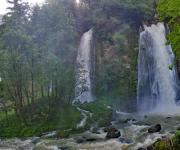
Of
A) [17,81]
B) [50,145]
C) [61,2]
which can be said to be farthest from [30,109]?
[61,2]

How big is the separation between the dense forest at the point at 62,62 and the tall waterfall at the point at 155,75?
1.03m

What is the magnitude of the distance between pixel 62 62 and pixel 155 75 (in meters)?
13.8

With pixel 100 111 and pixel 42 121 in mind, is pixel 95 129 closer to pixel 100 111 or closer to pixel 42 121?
pixel 42 121

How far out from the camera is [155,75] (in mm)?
49250

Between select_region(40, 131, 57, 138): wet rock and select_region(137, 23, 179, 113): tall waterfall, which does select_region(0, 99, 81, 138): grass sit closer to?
select_region(40, 131, 57, 138): wet rock

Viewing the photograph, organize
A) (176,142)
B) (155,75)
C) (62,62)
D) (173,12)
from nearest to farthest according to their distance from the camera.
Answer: (173,12) < (176,142) < (62,62) < (155,75)

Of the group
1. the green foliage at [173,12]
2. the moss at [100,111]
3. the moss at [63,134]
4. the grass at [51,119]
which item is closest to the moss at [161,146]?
the green foliage at [173,12]

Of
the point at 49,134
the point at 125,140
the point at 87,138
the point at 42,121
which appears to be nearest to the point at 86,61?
the point at 42,121

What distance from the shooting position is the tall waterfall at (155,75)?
4762cm

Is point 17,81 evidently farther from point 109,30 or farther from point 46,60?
point 109,30

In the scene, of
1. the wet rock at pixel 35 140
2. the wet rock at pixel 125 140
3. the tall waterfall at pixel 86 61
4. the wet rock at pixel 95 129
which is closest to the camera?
the wet rock at pixel 125 140

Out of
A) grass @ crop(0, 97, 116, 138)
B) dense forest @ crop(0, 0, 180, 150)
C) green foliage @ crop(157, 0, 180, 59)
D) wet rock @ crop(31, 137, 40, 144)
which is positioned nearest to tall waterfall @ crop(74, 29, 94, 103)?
dense forest @ crop(0, 0, 180, 150)

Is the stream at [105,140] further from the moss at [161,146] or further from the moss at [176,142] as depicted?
the moss at [176,142]

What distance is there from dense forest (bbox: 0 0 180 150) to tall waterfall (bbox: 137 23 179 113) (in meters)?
1.03
